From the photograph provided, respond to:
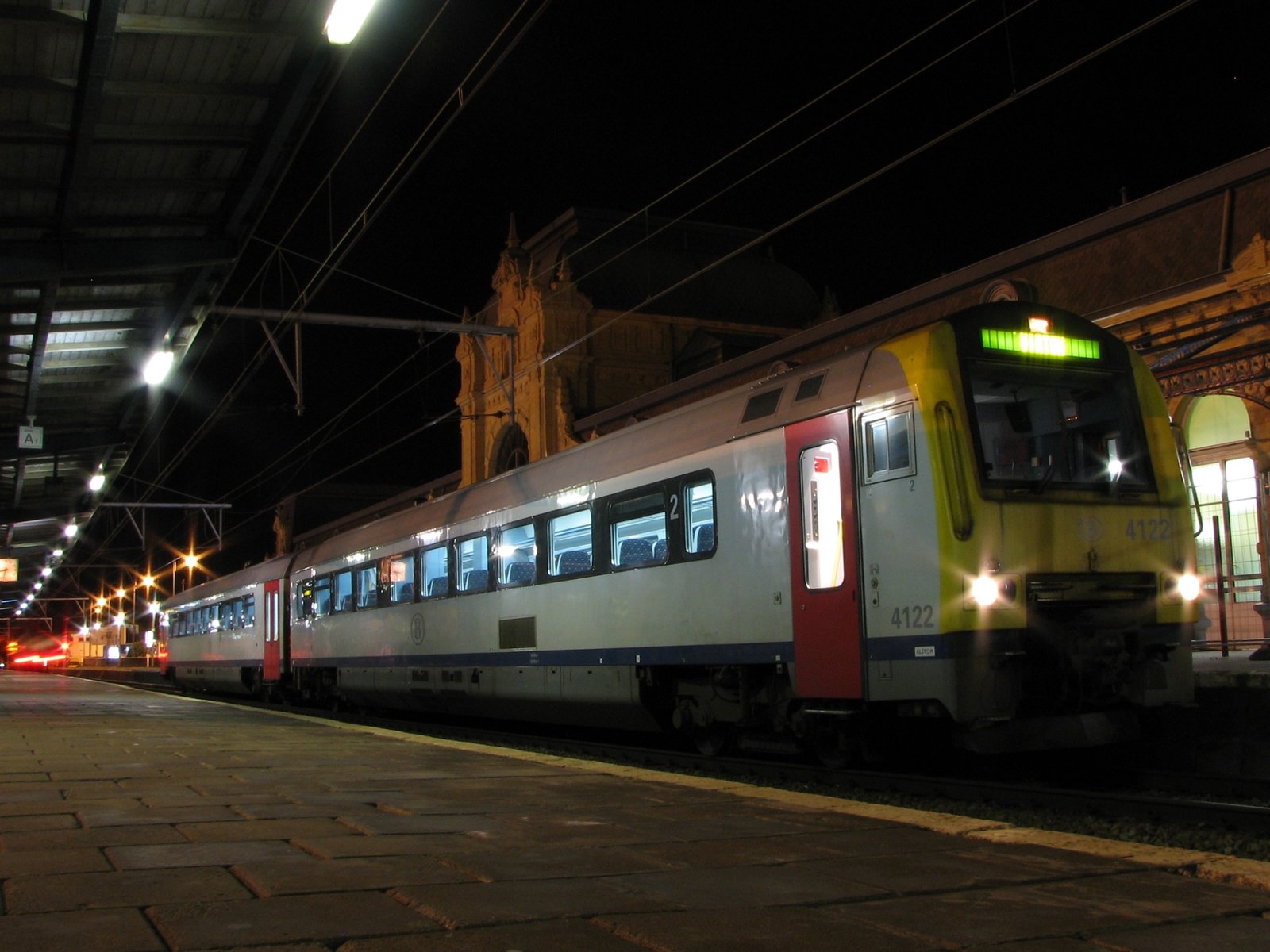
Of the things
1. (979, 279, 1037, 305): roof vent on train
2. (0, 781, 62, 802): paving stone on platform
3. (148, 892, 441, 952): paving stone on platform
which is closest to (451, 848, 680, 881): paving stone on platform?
(148, 892, 441, 952): paving stone on platform

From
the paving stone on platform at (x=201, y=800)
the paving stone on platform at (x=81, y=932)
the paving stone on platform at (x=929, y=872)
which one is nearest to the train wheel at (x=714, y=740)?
the paving stone on platform at (x=201, y=800)

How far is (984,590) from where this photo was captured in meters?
8.58

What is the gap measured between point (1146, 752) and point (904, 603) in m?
3.74

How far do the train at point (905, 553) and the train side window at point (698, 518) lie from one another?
0.10 feet

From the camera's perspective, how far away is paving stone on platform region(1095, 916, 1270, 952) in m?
4.16

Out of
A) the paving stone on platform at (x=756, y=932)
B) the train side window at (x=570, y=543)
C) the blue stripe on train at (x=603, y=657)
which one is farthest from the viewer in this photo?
the train side window at (x=570, y=543)

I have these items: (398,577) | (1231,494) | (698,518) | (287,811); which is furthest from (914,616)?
(1231,494)

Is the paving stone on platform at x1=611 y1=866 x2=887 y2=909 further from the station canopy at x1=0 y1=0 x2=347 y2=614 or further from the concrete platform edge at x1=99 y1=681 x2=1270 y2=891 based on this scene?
the station canopy at x1=0 y1=0 x2=347 y2=614

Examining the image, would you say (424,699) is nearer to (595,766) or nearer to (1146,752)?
(595,766)

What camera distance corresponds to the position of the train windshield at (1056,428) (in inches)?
358

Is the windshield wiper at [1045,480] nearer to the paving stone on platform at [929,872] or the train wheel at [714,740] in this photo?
the paving stone on platform at [929,872]

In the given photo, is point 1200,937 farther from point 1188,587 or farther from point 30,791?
point 30,791

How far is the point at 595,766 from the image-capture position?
9977mm

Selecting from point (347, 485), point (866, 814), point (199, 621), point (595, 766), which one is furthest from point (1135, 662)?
point (347, 485)
